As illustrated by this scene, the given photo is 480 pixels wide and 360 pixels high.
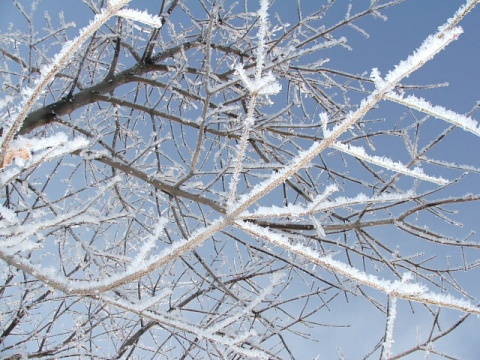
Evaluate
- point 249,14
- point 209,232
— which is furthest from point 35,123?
point 209,232

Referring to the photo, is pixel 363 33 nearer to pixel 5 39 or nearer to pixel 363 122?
pixel 363 122

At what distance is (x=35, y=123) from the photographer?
3486mm

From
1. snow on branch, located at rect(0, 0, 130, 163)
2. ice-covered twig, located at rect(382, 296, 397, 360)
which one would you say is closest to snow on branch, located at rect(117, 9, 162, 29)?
snow on branch, located at rect(0, 0, 130, 163)

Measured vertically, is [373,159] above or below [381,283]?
above

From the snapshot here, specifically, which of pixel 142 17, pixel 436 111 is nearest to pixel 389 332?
pixel 436 111

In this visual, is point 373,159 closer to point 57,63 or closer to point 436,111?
point 436,111

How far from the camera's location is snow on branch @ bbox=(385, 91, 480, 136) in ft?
2.70

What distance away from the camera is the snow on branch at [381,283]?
0.98m

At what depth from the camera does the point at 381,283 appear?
3.32 feet

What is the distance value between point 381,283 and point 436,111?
16.1 inches

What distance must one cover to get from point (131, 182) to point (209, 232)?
10.8 feet

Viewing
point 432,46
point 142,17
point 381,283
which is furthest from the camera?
point 381,283

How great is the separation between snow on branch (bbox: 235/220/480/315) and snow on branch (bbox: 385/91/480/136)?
1.20ft

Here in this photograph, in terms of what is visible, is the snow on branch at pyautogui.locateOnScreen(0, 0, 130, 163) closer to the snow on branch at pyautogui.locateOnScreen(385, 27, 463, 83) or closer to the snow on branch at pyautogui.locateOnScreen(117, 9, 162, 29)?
the snow on branch at pyautogui.locateOnScreen(117, 9, 162, 29)
